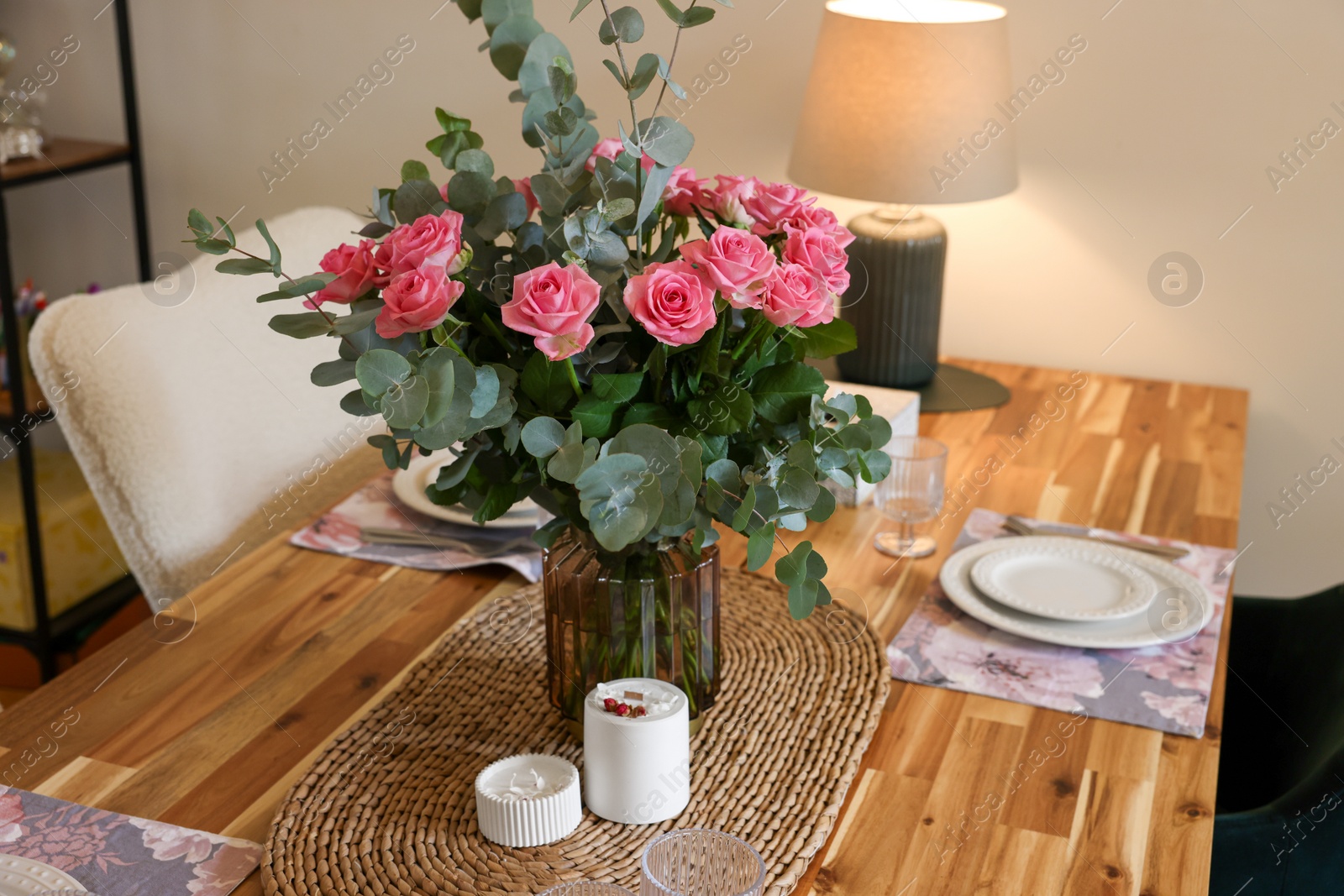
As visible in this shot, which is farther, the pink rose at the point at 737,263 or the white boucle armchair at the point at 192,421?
the white boucle armchair at the point at 192,421

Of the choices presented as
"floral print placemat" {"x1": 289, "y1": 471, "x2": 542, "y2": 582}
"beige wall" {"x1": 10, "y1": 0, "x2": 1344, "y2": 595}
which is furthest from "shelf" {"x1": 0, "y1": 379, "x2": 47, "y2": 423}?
"floral print placemat" {"x1": 289, "y1": 471, "x2": 542, "y2": 582}

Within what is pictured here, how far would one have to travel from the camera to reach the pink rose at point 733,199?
2.82 feet

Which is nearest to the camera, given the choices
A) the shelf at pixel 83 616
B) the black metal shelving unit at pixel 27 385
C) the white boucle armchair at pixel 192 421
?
the white boucle armchair at pixel 192 421

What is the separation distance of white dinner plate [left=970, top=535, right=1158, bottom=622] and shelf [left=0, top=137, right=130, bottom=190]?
1.85 m

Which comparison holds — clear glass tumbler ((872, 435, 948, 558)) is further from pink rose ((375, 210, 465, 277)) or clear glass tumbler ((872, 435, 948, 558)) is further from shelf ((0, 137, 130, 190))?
shelf ((0, 137, 130, 190))

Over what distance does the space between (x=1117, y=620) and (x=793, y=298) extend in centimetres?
56

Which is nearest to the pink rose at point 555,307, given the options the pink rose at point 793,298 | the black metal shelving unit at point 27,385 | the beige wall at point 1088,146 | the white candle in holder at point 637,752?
the pink rose at point 793,298

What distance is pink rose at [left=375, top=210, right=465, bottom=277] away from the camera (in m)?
0.75

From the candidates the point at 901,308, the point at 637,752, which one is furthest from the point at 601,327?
the point at 901,308

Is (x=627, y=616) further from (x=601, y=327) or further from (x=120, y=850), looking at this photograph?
(x=120, y=850)

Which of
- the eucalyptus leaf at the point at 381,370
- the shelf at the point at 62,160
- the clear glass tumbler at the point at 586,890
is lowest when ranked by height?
the clear glass tumbler at the point at 586,890

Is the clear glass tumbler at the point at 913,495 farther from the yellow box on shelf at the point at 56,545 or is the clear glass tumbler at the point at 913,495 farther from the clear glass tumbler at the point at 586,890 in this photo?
the yellow box on shelf at the point at 56,545

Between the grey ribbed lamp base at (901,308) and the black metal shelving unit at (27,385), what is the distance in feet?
4.68

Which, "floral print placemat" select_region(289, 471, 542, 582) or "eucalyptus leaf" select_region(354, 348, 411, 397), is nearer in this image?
"eucalyptus leaf" select_region(354, 348, 411, 397)
